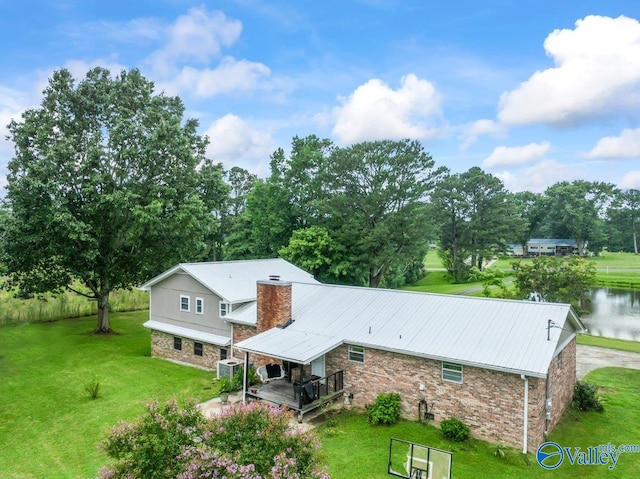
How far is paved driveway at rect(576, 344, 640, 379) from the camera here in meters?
20.2

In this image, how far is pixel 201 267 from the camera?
71.6 feet

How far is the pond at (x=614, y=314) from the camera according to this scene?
2950 centimetres

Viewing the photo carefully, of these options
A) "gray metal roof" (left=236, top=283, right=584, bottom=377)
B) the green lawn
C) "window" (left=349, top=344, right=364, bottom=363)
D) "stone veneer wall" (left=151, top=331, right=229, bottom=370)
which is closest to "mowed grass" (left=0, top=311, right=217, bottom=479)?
"stone veneer wall" (left=151, top=331, right=229, bottom=370)

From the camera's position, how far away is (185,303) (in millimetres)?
21531

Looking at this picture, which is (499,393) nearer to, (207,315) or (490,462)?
(490,462)

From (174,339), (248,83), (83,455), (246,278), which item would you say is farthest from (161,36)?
(83,455)

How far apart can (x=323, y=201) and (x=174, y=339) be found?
19283mm

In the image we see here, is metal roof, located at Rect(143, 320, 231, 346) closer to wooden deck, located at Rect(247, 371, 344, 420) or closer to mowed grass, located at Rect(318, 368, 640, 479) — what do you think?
wooden deck, located at Rect(247, 371, 344, 420)

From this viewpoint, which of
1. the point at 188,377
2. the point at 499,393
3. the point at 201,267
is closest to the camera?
the point at 499,393

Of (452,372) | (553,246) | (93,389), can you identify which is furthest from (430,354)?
(553,246)

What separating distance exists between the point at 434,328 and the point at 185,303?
12799mm

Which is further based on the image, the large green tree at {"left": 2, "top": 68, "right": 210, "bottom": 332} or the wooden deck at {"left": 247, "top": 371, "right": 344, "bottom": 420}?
the large green tree at {"left": 2, "top": 68, "right": 210, "bottom": 332}

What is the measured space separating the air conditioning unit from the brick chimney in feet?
6.28

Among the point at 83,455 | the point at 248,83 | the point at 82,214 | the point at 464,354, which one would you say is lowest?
the point at 83,455
